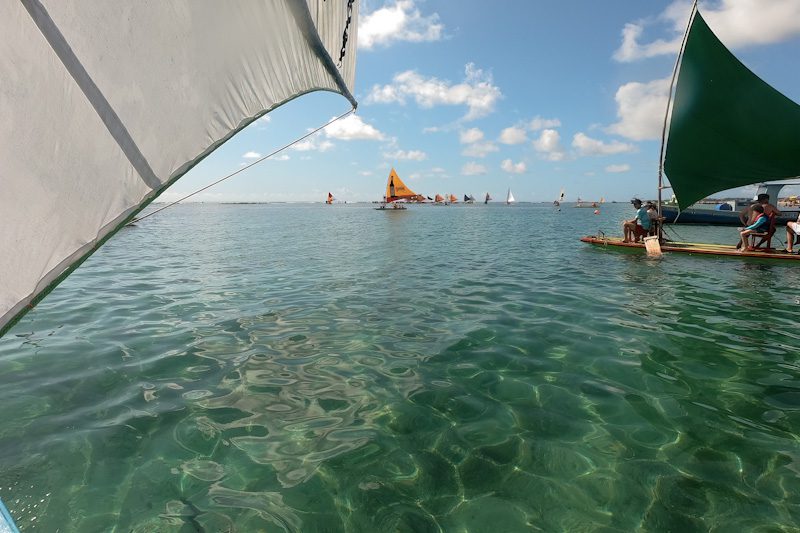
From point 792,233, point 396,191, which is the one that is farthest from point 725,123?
point 396,191

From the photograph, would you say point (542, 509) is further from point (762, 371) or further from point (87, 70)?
point (762, 371)

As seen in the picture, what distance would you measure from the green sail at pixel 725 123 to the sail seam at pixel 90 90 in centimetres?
1988

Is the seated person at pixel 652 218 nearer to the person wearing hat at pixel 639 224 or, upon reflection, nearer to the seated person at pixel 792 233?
the person wearing hat at pixel 639 224

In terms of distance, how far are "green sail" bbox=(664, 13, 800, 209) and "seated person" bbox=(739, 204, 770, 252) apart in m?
1.61

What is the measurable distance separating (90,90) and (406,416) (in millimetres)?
4335

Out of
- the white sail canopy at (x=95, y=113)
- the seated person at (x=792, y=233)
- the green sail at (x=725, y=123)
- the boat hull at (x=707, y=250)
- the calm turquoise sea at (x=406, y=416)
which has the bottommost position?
the calm turquoise sea at (x=406, y=416)

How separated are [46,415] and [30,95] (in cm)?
507

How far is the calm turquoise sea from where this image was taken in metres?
3.42

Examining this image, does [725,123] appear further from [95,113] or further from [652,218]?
[95,113]

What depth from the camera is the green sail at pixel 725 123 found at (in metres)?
14.4

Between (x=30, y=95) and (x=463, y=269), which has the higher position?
(x=30, y=95)

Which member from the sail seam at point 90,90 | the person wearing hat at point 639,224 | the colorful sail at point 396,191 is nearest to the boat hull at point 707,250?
the person wearing hat at point 639,224

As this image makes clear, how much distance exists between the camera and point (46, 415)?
186 inches

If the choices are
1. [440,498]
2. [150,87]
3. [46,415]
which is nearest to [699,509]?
[440,498]
